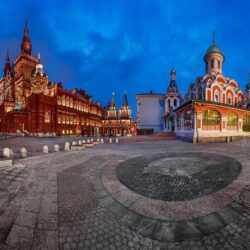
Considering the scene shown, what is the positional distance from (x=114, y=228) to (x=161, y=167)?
15.2ft

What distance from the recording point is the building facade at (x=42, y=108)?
3875 centimetres

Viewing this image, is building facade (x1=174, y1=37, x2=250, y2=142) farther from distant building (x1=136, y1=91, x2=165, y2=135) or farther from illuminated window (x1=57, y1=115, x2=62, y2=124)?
illuminated window (x1=57, y1=115, x2=62, y2=124)

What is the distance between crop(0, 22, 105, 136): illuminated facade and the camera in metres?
38.7

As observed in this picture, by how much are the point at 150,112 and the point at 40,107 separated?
107ft

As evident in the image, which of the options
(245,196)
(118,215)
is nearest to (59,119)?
(118,215)

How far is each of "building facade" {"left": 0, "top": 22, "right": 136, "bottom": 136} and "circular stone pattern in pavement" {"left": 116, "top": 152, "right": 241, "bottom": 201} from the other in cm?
3830

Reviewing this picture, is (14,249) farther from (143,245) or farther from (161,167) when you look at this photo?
(161,167)

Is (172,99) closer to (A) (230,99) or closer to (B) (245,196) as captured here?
(A) (230,99)

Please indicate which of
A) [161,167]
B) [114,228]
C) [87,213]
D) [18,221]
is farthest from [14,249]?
[161,167]

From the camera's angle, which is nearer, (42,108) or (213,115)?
(213,115)

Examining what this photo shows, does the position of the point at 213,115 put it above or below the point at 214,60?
below

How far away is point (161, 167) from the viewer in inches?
297

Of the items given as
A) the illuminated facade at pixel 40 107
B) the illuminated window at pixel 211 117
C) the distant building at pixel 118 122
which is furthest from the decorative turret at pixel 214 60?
the illuminated facade at pixel 40 107

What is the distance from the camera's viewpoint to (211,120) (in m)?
20.4
